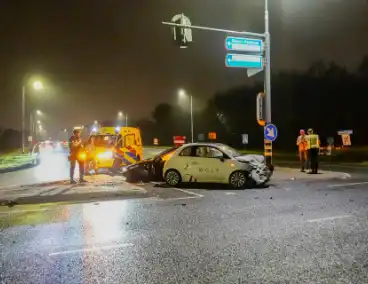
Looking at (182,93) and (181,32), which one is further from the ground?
(182,93)

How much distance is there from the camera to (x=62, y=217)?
9.02m

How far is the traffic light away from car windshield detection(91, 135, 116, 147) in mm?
8545

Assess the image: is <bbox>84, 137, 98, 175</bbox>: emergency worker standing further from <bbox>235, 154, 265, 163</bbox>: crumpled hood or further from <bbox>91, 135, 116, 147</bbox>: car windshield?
<bbox>235, 154, 265, 163</bbox>: crumpled hood

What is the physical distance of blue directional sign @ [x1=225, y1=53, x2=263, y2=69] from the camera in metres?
17.4

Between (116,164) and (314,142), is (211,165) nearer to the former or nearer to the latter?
(314,142)

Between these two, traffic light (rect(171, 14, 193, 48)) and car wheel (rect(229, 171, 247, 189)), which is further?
traffic light (rect(171, 14, 193, 48))

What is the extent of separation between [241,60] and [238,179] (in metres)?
5.90

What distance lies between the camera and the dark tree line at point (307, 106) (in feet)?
232

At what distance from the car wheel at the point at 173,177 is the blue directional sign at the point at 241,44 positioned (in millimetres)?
5965

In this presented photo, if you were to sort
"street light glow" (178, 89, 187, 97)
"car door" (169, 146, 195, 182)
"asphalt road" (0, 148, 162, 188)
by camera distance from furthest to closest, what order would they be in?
"street light glow" (178, 89, 187, 97) < "asphalt road" (0, 148, 162, 188) < "car door" (169, 146, 195, 182)

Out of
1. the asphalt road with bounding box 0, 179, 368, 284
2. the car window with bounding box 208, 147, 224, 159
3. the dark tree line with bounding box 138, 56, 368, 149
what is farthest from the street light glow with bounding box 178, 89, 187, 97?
the asphalt road with bounding box 0, 179, 368, 284

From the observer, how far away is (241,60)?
57.1 feet

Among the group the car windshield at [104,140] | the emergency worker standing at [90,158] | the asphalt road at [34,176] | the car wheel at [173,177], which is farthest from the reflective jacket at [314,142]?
the asphalt road at [34,176]

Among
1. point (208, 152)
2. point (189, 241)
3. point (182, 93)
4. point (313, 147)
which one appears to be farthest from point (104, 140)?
point (182, 93)
